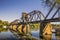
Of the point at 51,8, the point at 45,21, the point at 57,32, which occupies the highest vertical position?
the point at 51,8

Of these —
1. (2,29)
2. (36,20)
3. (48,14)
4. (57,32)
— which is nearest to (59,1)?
(48,14)

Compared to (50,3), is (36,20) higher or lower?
lower

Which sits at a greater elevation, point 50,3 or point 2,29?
point 50,3

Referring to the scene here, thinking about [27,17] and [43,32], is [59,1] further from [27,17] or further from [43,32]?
[27,17]

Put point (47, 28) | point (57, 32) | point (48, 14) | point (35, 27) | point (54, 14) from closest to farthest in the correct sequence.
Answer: point (54, 14)
point (48, 14)
point (47, 28)
point (57, 32)
point (35, 27)

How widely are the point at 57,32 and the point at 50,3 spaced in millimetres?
16996

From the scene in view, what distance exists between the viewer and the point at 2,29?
88500 millimetres

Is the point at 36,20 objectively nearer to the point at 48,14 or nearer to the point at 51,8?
the point at 48,14

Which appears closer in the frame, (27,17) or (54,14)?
(54,14)

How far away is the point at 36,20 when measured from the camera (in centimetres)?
4738

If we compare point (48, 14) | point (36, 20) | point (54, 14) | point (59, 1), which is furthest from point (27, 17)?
point (59, 1)

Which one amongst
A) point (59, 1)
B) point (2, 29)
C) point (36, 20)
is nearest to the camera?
point (59, 1)

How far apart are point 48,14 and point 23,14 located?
1798 centimetres

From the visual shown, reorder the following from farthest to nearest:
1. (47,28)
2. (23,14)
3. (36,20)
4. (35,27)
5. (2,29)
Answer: (35,27) < (2,29) < (23,14) < (36,20) < (47,28)
